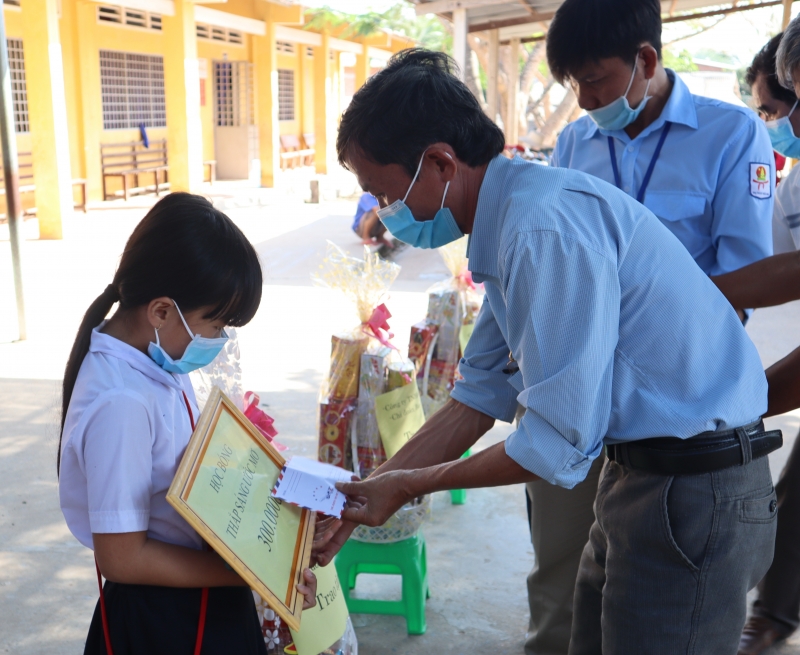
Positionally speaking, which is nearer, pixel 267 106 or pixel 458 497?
pixel 458 497

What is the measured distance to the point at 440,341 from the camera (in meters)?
3.39

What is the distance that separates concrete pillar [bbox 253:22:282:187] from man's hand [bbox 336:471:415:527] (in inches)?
626

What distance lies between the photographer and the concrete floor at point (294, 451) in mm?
2693

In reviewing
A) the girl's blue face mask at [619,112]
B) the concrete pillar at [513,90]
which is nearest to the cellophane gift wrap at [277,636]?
the girl's blue face mask at [619,112]

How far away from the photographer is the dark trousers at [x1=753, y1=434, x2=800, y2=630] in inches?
100.0

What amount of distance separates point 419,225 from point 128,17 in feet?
47.4

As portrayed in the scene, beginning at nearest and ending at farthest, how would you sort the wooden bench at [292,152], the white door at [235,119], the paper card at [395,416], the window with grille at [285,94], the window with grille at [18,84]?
the paper card at [395,416]
the window with grille at [18,84]
the white door at [235,119]
the wooden bench at [292,152]
the window with grille at [285,94]

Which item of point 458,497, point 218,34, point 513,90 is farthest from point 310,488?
point 218,34

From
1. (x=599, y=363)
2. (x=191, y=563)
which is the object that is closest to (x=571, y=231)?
(x=599, y=363)

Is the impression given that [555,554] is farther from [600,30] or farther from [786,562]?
[600,30]

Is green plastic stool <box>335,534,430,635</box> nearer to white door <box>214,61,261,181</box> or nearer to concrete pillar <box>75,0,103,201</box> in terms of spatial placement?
concrete pillar <box>75,0,103,201</box>

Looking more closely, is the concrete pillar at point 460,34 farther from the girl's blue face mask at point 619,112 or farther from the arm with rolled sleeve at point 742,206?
the arm with rolled sleeve at point 742,206

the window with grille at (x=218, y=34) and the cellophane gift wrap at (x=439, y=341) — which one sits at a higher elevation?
the window with grille at (x=218, y=34)

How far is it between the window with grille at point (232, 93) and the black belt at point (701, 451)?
18.3 metres
